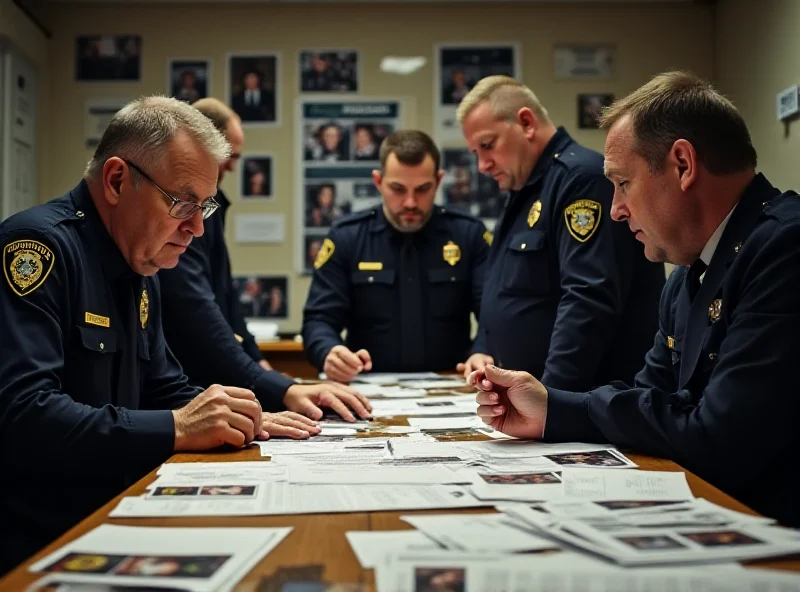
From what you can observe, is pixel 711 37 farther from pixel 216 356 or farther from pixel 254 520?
pixel 254 520

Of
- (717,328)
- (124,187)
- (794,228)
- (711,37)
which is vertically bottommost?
(717,328)

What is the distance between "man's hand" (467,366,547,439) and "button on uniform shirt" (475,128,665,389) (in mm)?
562

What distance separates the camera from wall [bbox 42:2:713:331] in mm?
4527

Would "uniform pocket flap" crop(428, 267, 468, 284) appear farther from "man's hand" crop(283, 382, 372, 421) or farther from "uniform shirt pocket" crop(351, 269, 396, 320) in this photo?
"man's hand" crop(283, 382, 372, 421)

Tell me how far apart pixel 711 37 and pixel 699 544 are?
14.3 feet

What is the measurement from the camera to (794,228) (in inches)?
48.1

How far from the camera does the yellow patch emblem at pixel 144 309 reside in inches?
68.2

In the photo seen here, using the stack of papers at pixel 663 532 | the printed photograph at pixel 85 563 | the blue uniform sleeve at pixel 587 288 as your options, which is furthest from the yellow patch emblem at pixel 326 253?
the printed photograph at pixel 85 563

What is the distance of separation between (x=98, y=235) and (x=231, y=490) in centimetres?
74

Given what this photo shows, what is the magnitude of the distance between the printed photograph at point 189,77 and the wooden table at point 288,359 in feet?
5.34

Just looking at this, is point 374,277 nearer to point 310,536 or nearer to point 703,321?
point 703,321

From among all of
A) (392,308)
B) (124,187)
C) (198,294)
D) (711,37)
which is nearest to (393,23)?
(711,37)

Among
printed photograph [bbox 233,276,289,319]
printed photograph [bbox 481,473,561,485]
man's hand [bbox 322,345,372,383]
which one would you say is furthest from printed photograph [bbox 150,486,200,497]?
printed photograph [bbox 233,276,289,319]

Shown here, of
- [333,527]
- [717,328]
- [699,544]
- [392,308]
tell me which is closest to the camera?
[699,544]
